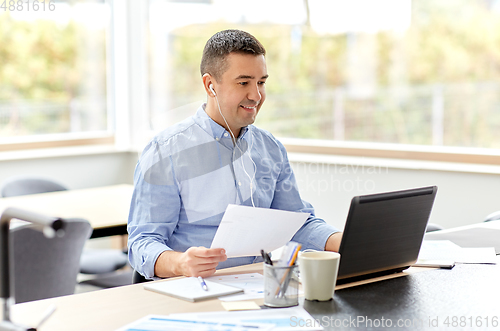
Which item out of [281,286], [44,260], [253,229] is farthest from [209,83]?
[44,260]

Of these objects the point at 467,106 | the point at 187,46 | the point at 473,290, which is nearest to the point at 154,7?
the point at 187,46

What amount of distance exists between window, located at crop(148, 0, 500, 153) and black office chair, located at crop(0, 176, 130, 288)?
2.88 feet

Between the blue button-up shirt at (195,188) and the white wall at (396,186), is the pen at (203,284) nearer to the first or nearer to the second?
the blue button-up shirt at (195,188)

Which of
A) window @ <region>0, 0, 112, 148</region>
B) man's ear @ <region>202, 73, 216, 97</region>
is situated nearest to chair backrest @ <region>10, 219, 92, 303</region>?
man's ear @ <region>202, 73, 216, 97</region>

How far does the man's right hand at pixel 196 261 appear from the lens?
1.37 m

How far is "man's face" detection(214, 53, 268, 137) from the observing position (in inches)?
67.0

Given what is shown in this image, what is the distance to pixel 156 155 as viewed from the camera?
5.55ft

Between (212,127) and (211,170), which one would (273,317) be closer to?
(211,170)

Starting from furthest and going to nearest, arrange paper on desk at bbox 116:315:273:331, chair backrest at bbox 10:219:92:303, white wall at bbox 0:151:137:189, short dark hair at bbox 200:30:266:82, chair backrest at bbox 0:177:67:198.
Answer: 1. white wall at bbox 0:151:137:189
2. chair backrest at bbox 0:177:67:198
3. chair backrest at bbox 10:219:92:303
4. short dark hair at bbox 200:30:266:82
5. paper on desk at bbox 116:315:273:331

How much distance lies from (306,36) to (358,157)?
1.00 metres

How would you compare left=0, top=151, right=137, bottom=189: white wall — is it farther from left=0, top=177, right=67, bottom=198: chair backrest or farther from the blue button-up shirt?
the blue button-up shirt

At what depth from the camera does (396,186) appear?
141 inches

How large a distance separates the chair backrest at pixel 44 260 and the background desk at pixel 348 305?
0.92 m

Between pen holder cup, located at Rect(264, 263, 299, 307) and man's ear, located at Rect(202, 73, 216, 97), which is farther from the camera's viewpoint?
man's ear, located at Rect(202, 73, 216, 97)
